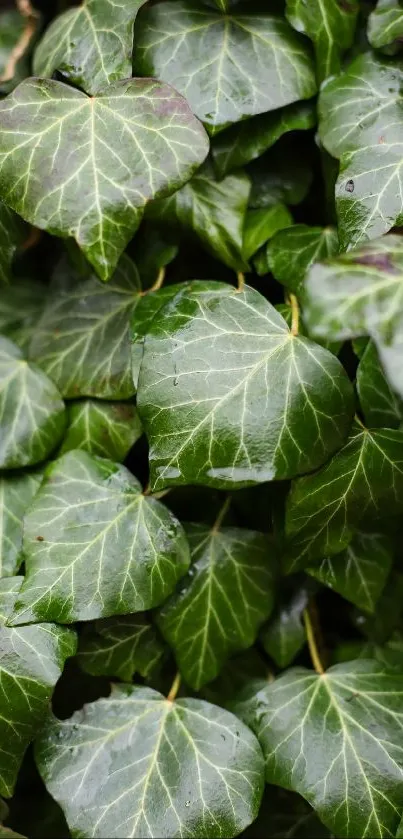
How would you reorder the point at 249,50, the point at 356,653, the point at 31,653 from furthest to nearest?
the point at 356,653 < the point at 249,50 < the point at 31,653

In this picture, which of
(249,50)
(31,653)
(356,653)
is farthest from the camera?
(356,653)

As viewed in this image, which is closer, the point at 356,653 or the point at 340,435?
the point at 340,435

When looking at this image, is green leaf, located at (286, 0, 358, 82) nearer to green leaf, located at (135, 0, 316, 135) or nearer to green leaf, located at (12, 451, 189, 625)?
green leaf, located at (135, 0, 316, 135)

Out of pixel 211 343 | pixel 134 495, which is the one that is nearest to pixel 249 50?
pixel 211 343

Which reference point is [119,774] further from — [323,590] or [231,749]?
[323,590]

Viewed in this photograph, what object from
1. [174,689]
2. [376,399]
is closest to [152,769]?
[174,689]

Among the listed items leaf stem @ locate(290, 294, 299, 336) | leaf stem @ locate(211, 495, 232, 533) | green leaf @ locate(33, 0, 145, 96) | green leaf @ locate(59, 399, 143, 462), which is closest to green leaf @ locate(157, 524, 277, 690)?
leaf stem @ locate(211, 495, 232, 533)

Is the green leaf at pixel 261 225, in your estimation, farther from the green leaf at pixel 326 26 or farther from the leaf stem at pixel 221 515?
the leaf stem at pixel 221 515

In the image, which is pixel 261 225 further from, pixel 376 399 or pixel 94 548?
pixel 94 548
